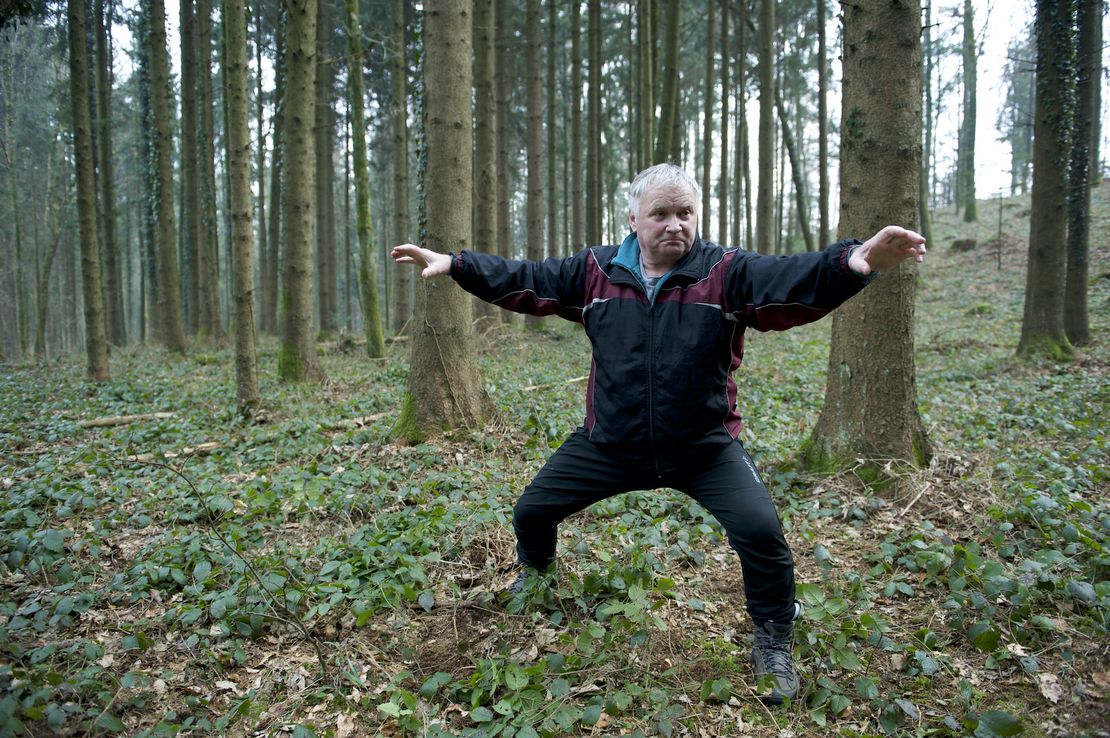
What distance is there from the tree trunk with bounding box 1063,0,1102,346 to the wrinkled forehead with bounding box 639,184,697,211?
1009 cm

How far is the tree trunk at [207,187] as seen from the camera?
16.6 meters

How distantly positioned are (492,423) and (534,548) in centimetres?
300

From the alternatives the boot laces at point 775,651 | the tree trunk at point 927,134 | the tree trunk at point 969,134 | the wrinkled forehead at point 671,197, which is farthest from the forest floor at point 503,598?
the tree trunk at point 969,134

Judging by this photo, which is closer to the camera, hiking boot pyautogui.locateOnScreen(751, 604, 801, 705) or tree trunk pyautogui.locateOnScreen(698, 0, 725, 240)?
hiking boot pyautogui.locateOnScreen(751, 604, 801, 705)

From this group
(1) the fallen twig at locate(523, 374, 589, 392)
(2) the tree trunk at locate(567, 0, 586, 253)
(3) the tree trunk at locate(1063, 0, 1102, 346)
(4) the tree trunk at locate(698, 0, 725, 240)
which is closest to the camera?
(1) the fallen twig at locate(523, 374, 589, 392)

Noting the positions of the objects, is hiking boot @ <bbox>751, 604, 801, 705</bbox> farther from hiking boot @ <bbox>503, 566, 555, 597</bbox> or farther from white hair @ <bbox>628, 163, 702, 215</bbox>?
white hair @ <bbox>628, 163, 702, 215</bbox>

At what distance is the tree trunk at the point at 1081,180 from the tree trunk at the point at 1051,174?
0.39m

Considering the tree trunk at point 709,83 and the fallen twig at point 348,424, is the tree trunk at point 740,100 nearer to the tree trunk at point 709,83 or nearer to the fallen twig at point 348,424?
the tree trunk at point 709,83

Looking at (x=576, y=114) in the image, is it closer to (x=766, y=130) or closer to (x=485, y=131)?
(x=766, y=130)

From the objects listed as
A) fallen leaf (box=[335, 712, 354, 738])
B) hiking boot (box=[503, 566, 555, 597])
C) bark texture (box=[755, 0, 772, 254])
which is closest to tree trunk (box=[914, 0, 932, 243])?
bark texture (box=[755, 0, 772, 254])

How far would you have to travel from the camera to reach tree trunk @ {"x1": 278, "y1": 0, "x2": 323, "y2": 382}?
958 cm

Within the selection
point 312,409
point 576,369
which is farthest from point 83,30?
point 576,369

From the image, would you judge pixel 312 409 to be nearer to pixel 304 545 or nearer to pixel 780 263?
pixel 304 545

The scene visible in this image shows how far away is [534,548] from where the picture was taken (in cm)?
352
